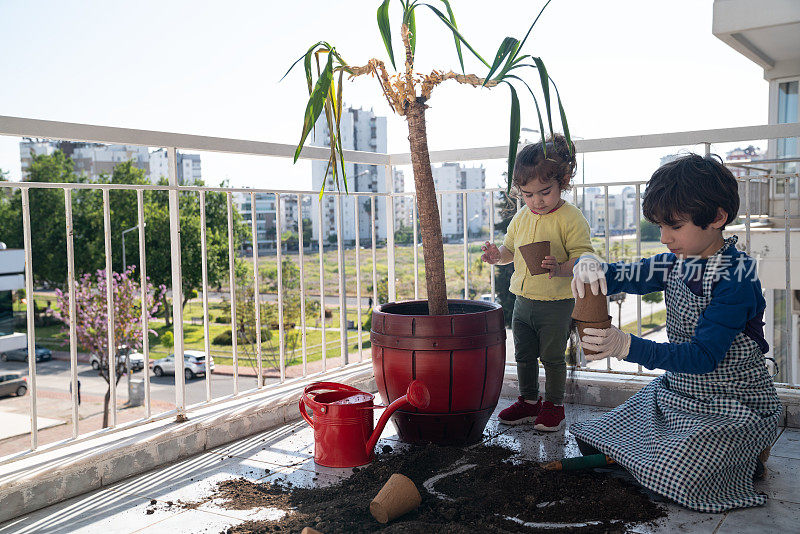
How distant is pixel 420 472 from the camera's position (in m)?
2.09

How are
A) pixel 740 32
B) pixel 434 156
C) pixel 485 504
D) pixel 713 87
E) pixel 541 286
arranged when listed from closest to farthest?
pixel 485 504
pixel 541 286
pixel 434 156
pixel 740 32
pixel 713 87

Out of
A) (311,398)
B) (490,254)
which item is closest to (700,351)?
(490,254)

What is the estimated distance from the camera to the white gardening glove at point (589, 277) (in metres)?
1.90

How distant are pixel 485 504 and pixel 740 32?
10.1m

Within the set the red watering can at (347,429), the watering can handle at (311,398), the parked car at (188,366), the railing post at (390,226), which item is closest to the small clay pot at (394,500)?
the red watering can at (347,429)

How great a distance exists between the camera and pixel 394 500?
5.56 feet

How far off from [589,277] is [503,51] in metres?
0.85

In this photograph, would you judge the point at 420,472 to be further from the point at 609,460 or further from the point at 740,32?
the point at 740,32

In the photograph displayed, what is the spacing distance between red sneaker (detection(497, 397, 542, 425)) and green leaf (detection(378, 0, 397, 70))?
4.82 feet

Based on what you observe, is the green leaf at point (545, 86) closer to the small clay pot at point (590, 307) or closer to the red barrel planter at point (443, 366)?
the small clay pot at point (590, 307)

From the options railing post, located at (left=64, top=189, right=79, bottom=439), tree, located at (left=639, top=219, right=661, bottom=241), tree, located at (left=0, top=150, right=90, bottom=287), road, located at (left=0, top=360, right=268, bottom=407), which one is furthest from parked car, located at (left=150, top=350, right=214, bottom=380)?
railing post, located at (left=64, top=189, right=79, bottom=439)

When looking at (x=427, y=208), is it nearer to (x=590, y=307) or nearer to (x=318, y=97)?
(x=318, y=97)

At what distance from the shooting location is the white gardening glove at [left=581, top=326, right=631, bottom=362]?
1761 mm

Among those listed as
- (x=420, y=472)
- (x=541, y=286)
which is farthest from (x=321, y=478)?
(x=541, y=286)
